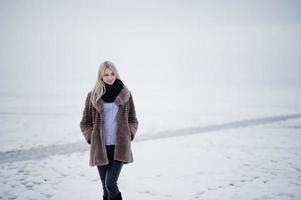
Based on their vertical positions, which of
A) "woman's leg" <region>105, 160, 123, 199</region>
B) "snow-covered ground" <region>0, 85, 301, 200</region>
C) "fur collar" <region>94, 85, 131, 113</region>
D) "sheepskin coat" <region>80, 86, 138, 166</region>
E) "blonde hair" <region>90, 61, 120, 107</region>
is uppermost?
"blonde hair" <region>90, 61, 120, 107</region>

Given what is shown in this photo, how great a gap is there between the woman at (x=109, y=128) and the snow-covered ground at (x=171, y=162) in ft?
4.58

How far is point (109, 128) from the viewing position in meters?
3.43

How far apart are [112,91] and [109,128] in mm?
389

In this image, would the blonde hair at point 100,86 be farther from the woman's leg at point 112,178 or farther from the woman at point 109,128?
the woman's leg at point 112,178

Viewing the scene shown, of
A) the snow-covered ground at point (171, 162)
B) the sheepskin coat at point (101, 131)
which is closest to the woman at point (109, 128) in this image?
the sheepskin coat at point (101, 131)

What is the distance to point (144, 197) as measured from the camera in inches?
183

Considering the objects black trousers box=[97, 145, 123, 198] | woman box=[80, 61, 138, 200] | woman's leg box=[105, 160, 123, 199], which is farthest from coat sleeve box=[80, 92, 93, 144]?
woman's leg box=[105, 160, 123, 199]

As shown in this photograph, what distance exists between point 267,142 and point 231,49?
125524 mm

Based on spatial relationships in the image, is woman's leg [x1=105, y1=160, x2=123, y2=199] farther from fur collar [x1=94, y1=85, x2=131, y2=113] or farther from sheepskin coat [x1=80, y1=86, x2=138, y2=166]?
fur collar [x1=94, y1=85, x2=131, y2=113]

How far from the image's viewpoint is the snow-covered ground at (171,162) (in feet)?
16.0

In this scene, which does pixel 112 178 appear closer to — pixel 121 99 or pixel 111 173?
pixel 111 173

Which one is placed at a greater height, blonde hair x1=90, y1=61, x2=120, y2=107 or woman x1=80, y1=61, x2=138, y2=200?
blonde hair x1=90, y1=61, x2=120, y2=107

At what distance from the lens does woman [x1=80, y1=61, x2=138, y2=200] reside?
11.1ft

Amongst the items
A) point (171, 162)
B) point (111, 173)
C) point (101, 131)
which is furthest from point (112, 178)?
point (171, 162)
